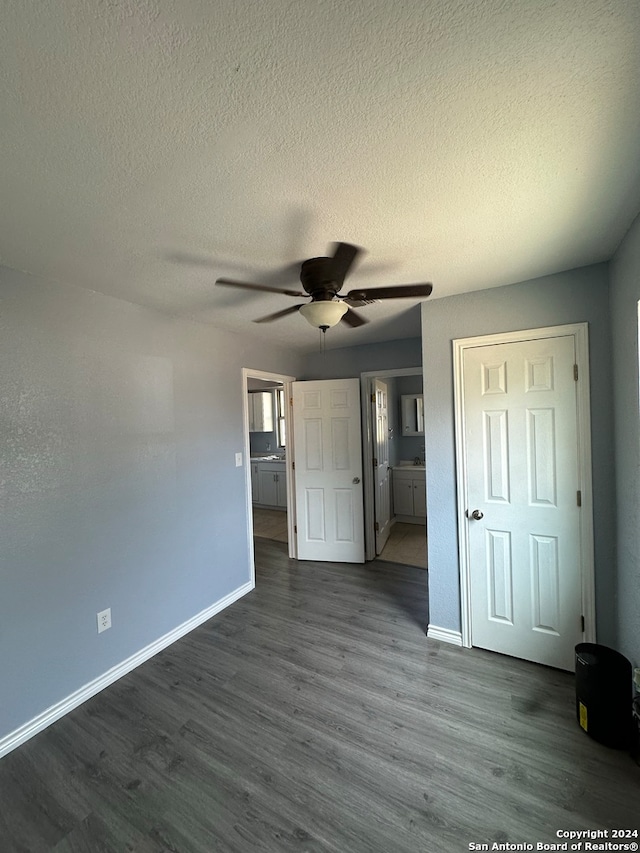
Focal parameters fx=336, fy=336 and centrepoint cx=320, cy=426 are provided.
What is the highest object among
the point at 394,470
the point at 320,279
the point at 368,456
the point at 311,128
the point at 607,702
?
the point at 311,128

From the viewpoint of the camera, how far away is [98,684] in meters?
1.99

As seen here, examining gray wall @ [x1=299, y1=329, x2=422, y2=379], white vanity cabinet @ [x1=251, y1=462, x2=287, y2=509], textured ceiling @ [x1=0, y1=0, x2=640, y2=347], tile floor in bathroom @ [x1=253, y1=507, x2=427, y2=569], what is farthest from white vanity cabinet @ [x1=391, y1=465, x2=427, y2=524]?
textured ceiling @ [x1=0, y1=0, x2=640, y2=347]

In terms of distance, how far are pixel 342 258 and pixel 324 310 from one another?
0.24m

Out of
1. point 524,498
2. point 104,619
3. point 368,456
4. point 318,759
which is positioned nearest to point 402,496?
point 368,456

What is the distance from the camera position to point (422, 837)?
1.23 m

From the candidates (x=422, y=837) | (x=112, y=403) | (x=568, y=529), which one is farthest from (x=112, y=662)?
(x=568, y=529)

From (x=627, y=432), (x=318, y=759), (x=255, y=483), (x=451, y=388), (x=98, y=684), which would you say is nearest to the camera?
(x=318, y=759)

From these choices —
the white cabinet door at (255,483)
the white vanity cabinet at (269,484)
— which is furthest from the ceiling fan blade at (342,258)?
the white cabinet door at (255,483)

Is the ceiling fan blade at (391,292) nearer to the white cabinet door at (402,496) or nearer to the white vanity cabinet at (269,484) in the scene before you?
the white cabinet door at (402,496)

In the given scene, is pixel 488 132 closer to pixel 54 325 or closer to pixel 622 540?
pixel 622 540

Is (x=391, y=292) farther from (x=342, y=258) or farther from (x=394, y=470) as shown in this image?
(x=394, y=470)

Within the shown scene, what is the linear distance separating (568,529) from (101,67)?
8.93ft

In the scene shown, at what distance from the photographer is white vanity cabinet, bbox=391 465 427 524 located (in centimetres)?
476

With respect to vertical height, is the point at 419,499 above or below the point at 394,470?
below
